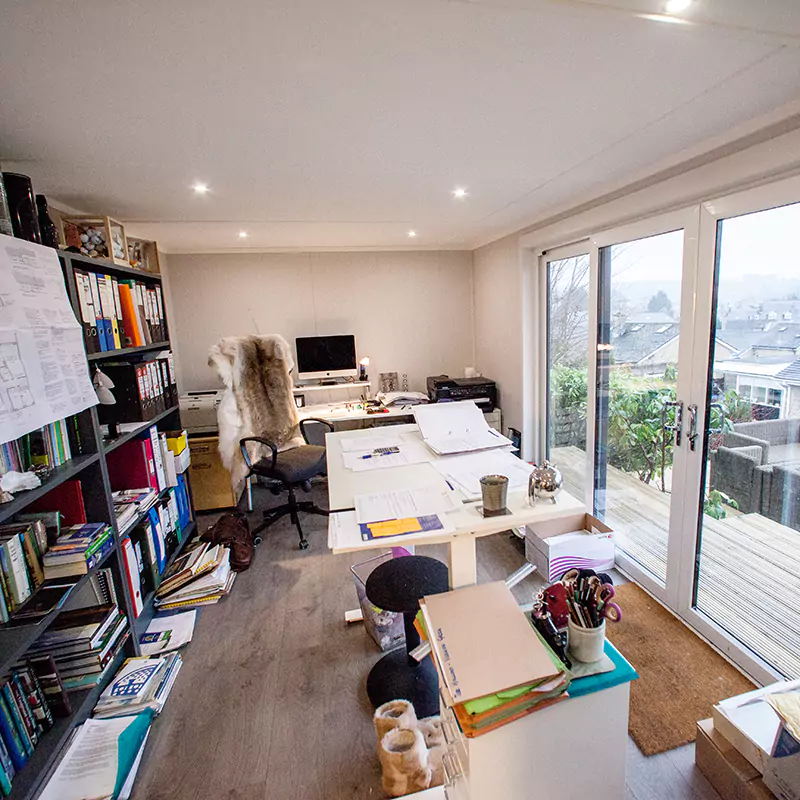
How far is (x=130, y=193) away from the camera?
2.34 meters

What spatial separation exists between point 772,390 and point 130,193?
10.3 ft

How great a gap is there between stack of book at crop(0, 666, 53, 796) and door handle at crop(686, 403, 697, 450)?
2.80 meters

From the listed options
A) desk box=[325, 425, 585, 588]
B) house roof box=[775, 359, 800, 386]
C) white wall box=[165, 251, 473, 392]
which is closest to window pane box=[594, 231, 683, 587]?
house roof box=[775, 359, 800, 386]

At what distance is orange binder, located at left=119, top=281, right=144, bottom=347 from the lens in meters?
2.40

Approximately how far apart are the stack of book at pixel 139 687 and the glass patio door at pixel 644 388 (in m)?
2.45

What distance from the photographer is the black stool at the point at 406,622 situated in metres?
1.67

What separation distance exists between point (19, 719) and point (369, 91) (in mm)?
2288

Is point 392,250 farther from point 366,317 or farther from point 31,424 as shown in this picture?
point 31,424

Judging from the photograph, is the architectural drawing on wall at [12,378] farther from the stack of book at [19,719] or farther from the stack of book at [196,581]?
the stack of book at [196,581]

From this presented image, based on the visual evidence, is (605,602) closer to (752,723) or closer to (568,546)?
(752,723)

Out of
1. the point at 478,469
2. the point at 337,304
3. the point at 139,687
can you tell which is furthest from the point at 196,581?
the point at 337,304

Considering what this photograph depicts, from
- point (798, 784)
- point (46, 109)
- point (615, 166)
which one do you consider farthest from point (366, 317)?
point (798, 784)

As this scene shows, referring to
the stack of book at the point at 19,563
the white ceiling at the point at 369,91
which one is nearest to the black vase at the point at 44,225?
the white ceiling at the point at 369,91

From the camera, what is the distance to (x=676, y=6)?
3.25 feet
